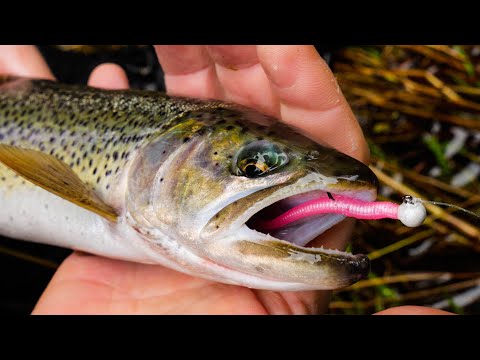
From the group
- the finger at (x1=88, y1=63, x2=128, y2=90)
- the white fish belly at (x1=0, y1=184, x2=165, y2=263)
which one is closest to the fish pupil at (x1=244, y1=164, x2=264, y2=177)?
the white fish belly at (x1=0, y1=184, x2=165, y2=263)

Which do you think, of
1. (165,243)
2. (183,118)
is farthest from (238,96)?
(165,243)

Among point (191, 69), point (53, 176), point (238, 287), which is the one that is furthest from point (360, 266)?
point (191, 69)

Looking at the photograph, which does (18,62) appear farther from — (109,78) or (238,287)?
(238,287)

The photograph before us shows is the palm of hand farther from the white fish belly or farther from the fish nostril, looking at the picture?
the fish nostril

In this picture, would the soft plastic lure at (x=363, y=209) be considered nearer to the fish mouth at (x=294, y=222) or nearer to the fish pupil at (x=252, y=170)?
the fish mouth at (x=294, y=222)

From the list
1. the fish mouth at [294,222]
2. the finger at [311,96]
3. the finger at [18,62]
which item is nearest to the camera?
the fish mouth at [294,222]

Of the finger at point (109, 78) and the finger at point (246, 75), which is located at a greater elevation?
the finger at point (246, 75)

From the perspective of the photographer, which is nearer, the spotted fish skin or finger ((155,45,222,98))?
the spotted fish skin

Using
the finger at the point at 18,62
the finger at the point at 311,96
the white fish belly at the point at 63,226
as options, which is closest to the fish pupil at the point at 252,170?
the finger at the point at 311,96
